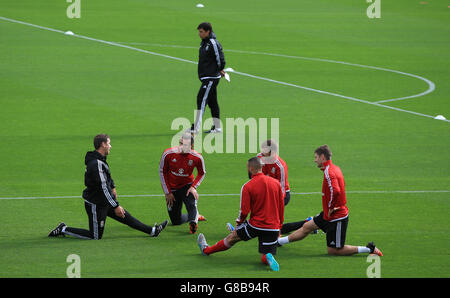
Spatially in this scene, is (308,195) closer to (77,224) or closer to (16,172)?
(77,224)

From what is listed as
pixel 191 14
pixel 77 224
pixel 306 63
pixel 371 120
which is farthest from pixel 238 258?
pixel 191 14

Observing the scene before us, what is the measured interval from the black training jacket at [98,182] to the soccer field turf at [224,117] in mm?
647

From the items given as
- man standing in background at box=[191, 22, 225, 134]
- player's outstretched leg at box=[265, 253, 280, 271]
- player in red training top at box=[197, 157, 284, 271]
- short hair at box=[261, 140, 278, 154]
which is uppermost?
man standing in background at box=[191, 22, 225, 134]

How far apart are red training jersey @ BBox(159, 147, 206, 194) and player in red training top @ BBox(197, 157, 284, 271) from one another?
189cm

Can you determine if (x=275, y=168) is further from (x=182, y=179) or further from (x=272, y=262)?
(x=272, y=262)

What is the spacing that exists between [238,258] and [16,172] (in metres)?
6.57

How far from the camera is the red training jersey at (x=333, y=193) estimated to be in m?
10.4

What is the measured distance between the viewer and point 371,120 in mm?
19781

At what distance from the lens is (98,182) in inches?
428

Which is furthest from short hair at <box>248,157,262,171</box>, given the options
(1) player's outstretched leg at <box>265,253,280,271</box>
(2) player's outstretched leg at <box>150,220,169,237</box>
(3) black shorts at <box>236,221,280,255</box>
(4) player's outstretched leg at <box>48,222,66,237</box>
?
(4) player's outstretched leg at <box>48,222,66,237</box>

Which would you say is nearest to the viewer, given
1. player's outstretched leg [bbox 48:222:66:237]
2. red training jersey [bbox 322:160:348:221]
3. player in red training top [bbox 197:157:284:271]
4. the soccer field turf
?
player in red training top [bbox 197:157:284:271]

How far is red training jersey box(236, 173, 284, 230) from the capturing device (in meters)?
9.96

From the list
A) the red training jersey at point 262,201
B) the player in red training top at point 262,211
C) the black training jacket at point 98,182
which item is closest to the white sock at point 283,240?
the player in red training top at point 262,211

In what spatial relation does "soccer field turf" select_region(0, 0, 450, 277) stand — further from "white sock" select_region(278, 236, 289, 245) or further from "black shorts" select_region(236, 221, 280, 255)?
"black shorts" select_region(236, 221, 280, 255)
